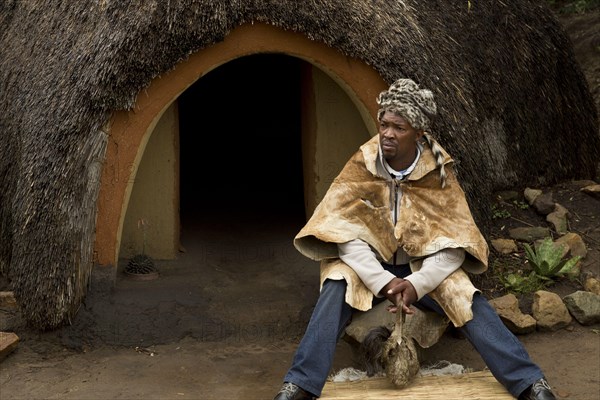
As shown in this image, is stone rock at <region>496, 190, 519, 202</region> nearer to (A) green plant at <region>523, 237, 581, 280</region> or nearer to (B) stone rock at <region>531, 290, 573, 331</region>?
(A) green plant at <region>523, 237, 581, 280</region>

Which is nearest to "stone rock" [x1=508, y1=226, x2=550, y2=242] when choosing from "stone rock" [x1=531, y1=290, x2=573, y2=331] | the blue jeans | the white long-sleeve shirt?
"stone rock" [x1=531, y1=290, x2=573, y2=331]

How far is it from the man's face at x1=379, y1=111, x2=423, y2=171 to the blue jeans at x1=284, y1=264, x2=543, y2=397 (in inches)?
28.4

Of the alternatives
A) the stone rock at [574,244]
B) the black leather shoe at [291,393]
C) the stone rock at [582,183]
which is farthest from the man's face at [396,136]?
the stone rock at [582,183]

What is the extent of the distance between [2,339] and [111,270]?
2.44 feet

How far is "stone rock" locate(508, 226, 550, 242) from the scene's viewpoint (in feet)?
22.0

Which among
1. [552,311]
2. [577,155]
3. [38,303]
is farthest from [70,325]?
[577,155]

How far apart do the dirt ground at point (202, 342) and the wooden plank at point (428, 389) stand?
2.14 feet

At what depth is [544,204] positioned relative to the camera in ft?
23.1

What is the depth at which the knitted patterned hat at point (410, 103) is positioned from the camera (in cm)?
452

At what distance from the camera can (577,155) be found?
308 inches

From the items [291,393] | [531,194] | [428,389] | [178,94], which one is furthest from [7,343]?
[531,194]

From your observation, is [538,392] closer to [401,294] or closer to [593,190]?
[401,294]

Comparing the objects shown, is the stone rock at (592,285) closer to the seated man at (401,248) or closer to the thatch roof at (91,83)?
the thatch roof at (91,83)

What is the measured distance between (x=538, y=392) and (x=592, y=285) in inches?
81.1
